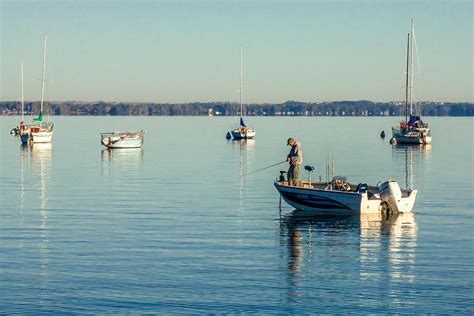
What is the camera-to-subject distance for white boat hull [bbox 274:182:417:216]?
39.0 meters

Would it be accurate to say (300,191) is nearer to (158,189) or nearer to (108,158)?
(158,189)

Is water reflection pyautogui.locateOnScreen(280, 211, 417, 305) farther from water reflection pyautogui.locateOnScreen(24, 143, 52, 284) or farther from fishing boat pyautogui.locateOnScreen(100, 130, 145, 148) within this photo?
fishing boat pyautogui.locateOnScreen(100, 130, 145, 148)

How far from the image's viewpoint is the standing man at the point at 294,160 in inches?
1593

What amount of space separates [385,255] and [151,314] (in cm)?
1064

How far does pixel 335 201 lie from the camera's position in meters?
39.5

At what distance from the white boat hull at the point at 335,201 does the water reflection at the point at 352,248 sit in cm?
38

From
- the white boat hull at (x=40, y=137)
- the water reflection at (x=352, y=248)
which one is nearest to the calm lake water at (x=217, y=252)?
the water reflection at (x=352, y=248)

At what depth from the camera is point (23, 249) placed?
101 feet

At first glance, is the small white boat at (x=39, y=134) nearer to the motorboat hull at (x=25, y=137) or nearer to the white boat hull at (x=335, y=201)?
the motorboat hull at (x=25, y=137)

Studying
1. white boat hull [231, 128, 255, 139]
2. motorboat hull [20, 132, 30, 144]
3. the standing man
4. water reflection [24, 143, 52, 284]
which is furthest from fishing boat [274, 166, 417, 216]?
white boat hull [231, 128, 255, 139]

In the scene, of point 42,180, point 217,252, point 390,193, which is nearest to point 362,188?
point 390,193

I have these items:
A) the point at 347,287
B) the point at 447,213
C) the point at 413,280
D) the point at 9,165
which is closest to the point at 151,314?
the point at 347,287

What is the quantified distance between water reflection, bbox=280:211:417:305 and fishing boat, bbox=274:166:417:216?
1.27 feet

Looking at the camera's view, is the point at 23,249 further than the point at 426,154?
No
